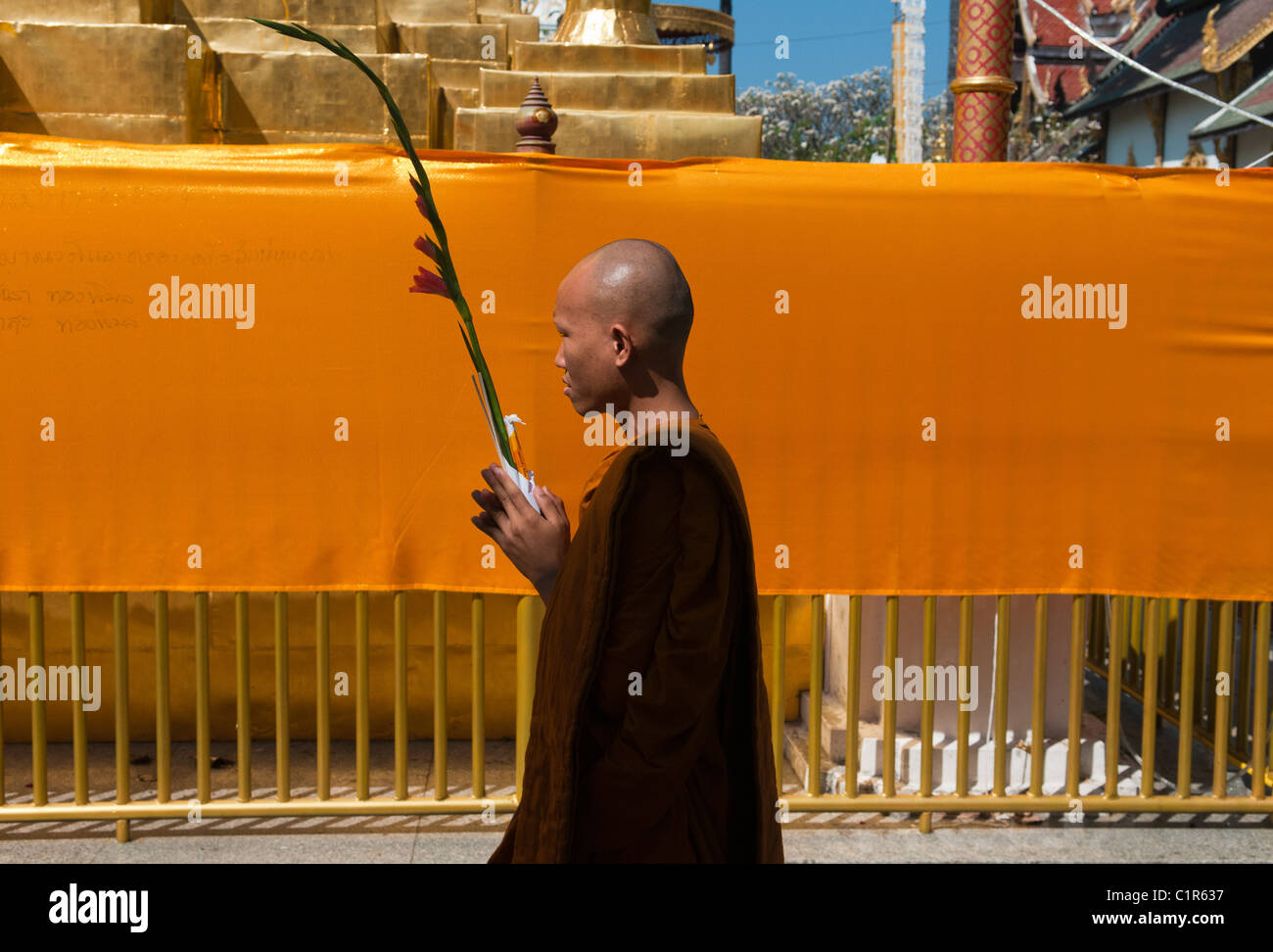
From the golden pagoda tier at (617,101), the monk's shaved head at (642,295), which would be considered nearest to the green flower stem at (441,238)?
the monk's shaved head at (642,295)

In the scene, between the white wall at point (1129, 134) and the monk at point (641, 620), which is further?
the white wall at point (1129, 134)

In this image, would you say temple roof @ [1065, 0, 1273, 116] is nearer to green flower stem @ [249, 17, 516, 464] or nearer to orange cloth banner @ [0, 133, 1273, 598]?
orange cloth banner @ [0, 133, 1273, 598]

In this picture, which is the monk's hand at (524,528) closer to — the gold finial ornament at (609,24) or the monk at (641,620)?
the monk at (641,620)

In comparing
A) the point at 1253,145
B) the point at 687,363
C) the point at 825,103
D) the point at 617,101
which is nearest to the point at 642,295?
the point at 687,363

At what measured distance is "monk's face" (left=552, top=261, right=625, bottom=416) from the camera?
2340 millimetres

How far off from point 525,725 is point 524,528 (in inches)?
104

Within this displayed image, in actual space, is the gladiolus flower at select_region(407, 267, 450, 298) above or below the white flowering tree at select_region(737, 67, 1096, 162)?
below

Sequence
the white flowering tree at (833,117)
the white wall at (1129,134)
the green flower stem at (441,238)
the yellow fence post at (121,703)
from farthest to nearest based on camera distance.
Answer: the white flowering tree at (833,117), the white wall at (1129,134), the yellow fence post at (121,703), the green flower stem at (441,238)

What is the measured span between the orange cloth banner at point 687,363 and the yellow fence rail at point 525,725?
15 centimetres

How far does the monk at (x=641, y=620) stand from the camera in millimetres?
2199

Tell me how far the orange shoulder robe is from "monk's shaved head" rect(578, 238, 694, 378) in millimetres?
160

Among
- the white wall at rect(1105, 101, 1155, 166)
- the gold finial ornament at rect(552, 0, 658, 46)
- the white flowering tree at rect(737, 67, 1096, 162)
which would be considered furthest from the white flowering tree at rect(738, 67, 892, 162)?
the gold finial ornament at rect(552, 0, 658, 46)

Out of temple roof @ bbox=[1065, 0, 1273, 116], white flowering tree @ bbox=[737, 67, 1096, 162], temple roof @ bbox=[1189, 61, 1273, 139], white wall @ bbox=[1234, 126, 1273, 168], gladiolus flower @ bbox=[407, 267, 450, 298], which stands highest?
white flowering tree @ bbox=[737, 67, 1096, 162]
